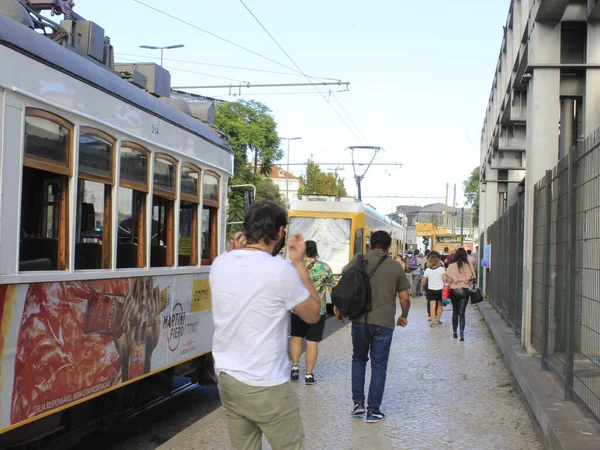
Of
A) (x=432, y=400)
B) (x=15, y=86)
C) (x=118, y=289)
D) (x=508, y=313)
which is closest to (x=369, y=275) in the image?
(x=432, y=400)

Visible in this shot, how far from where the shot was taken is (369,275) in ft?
25.9

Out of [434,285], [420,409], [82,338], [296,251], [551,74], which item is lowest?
[420,409]

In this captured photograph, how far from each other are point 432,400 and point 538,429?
1974 millimetres

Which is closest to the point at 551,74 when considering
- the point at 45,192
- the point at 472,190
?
the point at 45,192

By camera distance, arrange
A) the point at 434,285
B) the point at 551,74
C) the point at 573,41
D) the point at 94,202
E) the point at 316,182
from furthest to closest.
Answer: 1. the point at 316,182
2. the point at 434,285
3. the point at 573,41
4. the point at 551,74
5. the point at 94,202

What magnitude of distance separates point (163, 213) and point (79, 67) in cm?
193

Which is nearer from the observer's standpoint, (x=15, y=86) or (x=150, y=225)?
(x=15, y=86)

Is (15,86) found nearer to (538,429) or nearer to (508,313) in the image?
(538,429)

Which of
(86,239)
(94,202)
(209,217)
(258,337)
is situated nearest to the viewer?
(258,337)

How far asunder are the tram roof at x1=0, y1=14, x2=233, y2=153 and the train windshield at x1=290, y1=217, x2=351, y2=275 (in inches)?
621

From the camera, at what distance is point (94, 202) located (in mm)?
6094

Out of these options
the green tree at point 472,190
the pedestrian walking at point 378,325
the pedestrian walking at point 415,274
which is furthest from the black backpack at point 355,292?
the green tree at point 472,190

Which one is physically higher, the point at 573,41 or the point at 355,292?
the point at 573,41

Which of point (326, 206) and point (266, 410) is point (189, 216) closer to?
point (266, 410)
